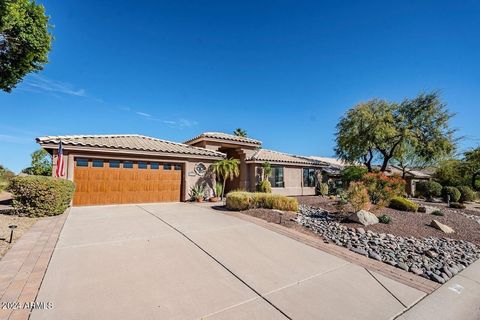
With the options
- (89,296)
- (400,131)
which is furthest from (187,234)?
(400,131)

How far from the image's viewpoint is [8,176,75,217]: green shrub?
300 inches

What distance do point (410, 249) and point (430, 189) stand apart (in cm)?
2080

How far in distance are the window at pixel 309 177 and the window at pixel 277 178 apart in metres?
2.76

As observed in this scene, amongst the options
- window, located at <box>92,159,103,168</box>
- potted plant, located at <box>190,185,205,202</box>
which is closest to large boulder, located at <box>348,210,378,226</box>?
potted plant, located at <box>190,185,205,202</box>

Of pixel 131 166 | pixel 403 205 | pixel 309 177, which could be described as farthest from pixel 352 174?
pixel 131 166

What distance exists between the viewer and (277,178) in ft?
62.5

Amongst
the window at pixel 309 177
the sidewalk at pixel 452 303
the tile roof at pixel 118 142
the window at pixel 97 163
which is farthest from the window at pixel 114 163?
the window at pixel 309 177

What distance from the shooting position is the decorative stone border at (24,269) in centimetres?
289

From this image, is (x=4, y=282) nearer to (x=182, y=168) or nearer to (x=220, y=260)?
(x=220, y=260)

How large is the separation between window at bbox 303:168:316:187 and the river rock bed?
42.0 ft

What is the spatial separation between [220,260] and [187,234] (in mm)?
2016

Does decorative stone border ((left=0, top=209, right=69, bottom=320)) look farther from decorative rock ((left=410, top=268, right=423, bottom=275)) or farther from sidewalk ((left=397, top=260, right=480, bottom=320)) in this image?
decorative rock ((left=410, top=268, right=423, bottom=275))

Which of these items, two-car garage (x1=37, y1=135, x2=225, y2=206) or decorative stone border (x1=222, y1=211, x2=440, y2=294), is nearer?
decorative stone border (x1=222, y1=211, x2=440, y2=294)

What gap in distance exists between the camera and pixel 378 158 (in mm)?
25156
